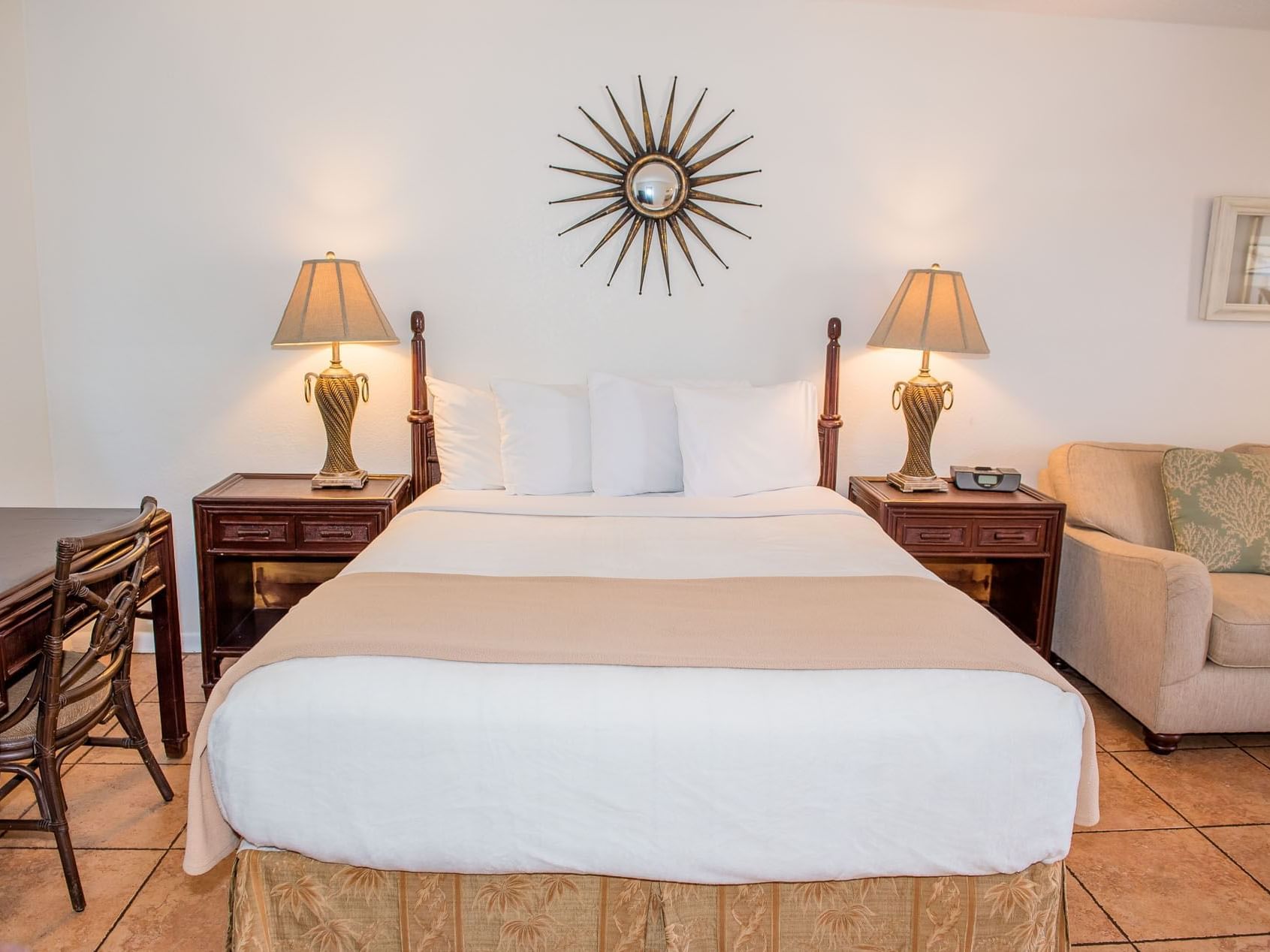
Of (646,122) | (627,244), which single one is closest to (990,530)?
(627,244)

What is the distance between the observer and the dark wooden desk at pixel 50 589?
196 cm

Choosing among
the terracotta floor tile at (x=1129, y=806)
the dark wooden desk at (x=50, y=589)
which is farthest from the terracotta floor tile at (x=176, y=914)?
the terracotta floor tile at (x=1129, y=806)

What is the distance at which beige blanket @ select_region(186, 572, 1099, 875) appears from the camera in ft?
5.93

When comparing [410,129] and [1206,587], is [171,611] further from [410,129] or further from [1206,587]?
[1206,587]

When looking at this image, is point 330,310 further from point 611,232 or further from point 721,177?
point 721,177

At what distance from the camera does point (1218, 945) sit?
2070mm

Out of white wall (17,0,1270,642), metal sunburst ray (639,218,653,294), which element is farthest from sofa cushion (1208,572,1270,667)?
metal sunburst ray (639,218,653,294)

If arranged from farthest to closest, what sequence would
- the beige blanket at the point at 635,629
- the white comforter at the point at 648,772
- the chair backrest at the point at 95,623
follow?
1. the chair backrest at the point at 95,623
2. the beige blanket at the point at 635,629
3. the white comforter at the point at 648,772

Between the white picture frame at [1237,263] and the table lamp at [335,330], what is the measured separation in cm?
319

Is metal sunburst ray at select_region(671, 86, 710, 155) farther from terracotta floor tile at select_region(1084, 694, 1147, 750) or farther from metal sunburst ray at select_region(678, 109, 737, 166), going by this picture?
terracotta floor tile at select_region(1084, 694, 1147, 750)

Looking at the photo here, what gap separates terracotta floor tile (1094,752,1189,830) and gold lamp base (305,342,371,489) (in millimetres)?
2601

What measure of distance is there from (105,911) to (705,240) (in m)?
2.81

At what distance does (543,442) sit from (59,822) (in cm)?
174

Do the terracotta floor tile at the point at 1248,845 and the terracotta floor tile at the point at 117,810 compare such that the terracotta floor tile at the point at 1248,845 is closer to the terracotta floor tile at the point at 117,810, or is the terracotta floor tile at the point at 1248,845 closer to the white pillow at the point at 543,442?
the white pillow at the point at 543,442
